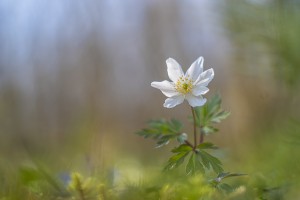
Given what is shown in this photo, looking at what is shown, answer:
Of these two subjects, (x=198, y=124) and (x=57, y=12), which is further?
(x=57, y=12)

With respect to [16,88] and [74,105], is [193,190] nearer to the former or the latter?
[16,88]

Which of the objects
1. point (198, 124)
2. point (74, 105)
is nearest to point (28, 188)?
point (198, 124)

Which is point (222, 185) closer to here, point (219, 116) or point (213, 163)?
point (213, 163)

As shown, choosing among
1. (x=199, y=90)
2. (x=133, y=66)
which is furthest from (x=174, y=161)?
(x=133, y=66)

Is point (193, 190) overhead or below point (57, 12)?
below

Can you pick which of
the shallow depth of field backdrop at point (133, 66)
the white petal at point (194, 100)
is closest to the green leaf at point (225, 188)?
the white petal at point (194, 100)
